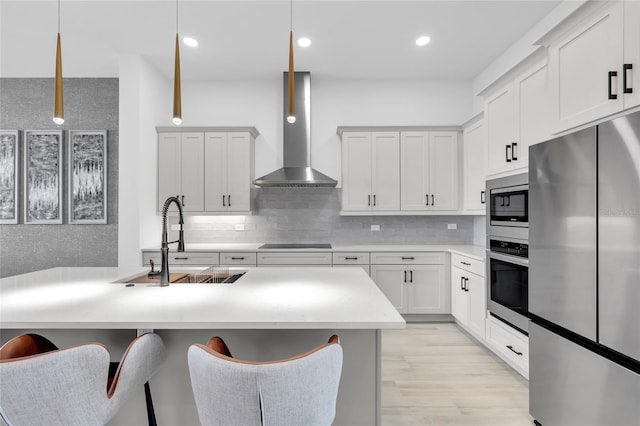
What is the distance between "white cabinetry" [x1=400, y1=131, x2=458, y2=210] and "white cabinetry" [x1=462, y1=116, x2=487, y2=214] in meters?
0.11

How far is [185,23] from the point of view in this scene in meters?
3.18

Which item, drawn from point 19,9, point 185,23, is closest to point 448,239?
point 185,23

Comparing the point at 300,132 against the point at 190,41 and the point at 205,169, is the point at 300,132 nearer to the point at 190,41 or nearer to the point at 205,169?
the point at 205,169

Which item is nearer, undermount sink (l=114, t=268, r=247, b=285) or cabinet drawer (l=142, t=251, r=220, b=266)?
undermount sink (l=114, t=268, r=247, b=285)

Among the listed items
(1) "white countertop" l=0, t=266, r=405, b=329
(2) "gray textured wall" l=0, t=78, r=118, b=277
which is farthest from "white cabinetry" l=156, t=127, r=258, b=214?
(1) "white countertop" l=0, t=266, r=405, b=329

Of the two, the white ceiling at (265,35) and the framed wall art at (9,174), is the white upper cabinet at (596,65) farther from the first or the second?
the framed wall art at (9,174)

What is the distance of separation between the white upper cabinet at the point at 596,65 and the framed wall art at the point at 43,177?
5207mm

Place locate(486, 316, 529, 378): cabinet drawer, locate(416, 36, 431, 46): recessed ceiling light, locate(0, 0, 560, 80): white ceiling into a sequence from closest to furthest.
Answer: locate(486, 316, 529, 378): cabinet drawer → locate(0, 0, 560, 80): white ceiling → locate(416, 36, 431, 46): recessed ceiling light

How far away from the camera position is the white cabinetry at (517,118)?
2.35 metres

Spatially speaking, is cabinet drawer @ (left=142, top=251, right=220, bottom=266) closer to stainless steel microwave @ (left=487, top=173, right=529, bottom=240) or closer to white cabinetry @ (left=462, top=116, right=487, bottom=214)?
stainless steel microwave @ (left=487, top=173, right=529, bottom=240)

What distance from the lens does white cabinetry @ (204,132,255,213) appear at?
13.6 feet

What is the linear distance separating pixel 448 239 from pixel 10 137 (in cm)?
576

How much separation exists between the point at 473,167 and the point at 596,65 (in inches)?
88.9

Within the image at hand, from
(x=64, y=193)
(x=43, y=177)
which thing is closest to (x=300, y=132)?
(x=64, y=193)
